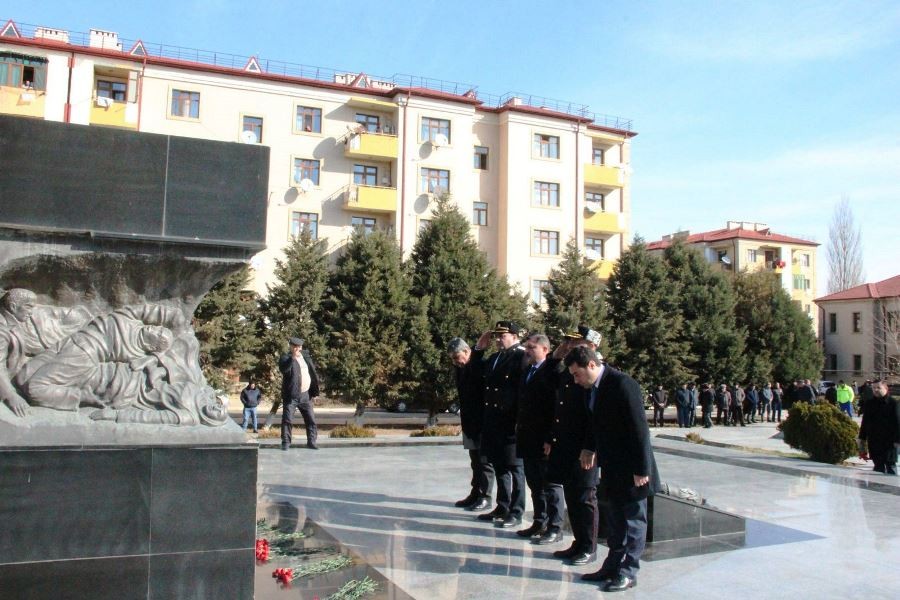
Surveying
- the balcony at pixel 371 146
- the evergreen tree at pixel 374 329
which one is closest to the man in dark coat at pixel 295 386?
the evergreen tree at pixel 374 329

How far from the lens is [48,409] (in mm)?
4266

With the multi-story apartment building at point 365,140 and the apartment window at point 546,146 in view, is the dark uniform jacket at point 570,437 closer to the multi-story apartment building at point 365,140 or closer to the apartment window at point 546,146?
the multi-story apartment building at point 365,140

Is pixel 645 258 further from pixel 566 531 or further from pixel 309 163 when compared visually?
pixel 566 531

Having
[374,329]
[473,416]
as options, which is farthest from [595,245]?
[473,416]

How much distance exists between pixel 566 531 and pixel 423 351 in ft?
63.4

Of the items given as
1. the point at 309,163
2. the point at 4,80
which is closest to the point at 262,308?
the point at 309,163

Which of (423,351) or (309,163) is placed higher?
(309,163)

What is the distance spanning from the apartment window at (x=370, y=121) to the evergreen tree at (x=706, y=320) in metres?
15.4

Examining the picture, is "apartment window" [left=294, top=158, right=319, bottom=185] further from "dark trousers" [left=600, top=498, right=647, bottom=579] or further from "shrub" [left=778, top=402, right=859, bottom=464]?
"dark trousers" [left=600, top=498, right=647, bottom=579]

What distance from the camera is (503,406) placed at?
6988 millimetres

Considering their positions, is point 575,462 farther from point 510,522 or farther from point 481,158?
point 481,158

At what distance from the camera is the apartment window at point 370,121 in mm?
36312

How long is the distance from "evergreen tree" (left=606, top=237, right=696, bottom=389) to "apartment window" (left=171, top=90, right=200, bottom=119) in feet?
64.5

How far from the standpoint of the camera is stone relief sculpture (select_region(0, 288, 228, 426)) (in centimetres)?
429
